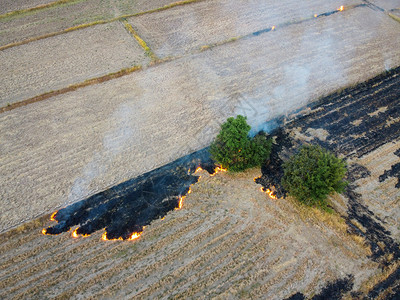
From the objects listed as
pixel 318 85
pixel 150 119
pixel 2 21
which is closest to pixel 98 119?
pixel 150 119

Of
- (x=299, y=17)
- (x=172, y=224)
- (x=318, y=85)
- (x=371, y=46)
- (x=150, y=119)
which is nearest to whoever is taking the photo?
(x=172, y=224)

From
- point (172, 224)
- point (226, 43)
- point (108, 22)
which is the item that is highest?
Result: point (108, 22)

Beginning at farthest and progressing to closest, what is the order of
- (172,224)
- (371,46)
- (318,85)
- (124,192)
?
(371,46) < (318,85) < (124,192) < (172,224)

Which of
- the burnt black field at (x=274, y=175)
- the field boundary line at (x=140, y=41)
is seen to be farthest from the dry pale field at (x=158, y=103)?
the burnt black field at (x=274, y=175)

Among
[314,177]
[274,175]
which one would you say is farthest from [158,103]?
[314,177]

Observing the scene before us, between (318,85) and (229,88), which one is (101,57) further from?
(318,85)

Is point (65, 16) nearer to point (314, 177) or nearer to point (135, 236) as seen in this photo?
point (135, 236)

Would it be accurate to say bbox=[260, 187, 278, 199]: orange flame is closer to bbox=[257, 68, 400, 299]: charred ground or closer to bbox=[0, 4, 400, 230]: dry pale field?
bbox=[257, 68, 400, 299]: charred ground
